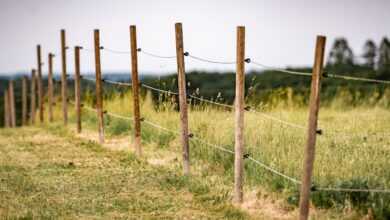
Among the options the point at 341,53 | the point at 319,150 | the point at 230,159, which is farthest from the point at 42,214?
the point at 341,53

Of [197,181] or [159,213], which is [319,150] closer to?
[197,181]

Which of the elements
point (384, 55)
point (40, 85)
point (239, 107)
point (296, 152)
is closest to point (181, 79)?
point (239, 107)

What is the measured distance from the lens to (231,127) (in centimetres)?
841

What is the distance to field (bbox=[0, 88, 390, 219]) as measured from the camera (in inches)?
235

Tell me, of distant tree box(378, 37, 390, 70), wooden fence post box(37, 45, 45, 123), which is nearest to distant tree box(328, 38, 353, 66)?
distant tree box(378, 37, 390, 70)

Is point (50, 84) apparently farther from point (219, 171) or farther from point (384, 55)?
point (384, 55)

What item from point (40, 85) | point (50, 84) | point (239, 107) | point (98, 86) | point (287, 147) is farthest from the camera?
point (40, 85)

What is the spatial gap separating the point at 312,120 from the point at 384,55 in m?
21.2

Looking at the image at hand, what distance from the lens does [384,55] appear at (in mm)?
24844

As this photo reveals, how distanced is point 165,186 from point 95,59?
4748 mm

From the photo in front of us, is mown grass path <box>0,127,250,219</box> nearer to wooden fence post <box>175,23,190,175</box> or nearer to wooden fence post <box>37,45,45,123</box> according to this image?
wooden fence post <box>175,23,190,175</box>

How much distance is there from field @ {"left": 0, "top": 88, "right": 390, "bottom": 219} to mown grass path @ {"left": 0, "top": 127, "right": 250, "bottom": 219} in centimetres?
1

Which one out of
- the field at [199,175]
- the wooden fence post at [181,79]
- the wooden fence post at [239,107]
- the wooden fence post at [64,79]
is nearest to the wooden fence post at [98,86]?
the field at [199,175]

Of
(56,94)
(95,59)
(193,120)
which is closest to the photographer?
(193,120)
